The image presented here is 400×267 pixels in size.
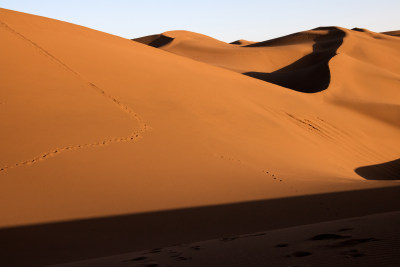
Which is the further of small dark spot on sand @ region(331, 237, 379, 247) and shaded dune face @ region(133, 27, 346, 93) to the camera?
shaded dune face @ region(133, 27, 346, 93)

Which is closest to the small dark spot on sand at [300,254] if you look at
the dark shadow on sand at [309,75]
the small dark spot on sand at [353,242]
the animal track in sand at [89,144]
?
the small dark spot on sand at [353,242]

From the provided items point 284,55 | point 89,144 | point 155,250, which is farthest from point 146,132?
point 284,55

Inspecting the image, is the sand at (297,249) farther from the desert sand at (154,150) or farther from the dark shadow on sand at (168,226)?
the desert sand at (154,150)

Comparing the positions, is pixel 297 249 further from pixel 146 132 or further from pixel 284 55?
pixel 284 55

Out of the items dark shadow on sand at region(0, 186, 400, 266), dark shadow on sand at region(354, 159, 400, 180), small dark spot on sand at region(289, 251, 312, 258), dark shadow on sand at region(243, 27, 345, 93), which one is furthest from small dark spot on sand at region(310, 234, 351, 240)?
dark shadow on sand at region(243, 27, 345, 93)

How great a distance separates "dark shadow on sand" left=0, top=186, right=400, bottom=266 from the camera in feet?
13.5

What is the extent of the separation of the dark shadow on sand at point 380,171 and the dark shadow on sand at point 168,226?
14.6 ft

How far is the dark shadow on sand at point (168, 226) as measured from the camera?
4121mm

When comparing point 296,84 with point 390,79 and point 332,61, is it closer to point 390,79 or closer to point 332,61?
point 332,61

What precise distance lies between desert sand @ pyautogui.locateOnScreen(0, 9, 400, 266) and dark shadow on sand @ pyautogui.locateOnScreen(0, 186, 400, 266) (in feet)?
0.07

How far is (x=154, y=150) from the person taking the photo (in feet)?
24.3

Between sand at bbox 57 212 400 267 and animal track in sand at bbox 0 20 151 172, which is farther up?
animal track in sand at bbox 0 20 151 172

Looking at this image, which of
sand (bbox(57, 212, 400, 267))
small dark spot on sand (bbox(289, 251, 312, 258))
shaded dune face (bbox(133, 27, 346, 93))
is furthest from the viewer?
shaded dune face (bbox(133, 27, 346, 93))

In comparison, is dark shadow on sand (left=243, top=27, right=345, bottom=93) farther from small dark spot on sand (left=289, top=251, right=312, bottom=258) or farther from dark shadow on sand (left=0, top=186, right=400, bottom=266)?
small dark spot on sand (left=289, top=251, right=312, bottom=258)
